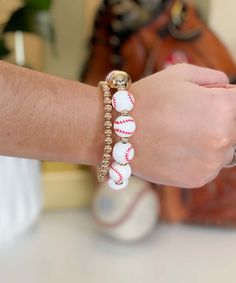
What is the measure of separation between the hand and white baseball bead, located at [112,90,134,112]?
0.02 meters

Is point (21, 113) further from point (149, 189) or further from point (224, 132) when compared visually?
point (149, 189)

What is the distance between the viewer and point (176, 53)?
892 mm

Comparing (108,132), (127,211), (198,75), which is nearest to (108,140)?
(108,132)

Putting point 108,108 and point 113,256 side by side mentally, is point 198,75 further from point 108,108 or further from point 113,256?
point 113,256

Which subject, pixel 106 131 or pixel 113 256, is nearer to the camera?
pixel 106 131

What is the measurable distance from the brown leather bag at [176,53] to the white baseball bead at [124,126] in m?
0.35

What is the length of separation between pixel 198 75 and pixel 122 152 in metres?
0.14

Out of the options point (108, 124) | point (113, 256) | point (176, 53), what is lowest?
point (113, 256)

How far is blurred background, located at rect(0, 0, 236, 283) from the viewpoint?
0.80m

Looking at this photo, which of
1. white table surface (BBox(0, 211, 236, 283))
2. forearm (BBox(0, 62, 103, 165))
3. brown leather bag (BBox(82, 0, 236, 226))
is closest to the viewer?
forearm (BBox(0, 62, 103, 165))

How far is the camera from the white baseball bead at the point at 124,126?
0.54m

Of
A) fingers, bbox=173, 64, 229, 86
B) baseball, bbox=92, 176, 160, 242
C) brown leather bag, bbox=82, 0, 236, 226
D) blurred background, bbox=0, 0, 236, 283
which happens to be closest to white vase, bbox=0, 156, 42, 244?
blurred background, bbox=0, 0, 236, 283

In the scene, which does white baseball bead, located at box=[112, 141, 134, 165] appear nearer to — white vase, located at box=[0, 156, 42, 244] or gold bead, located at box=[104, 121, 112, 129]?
gold bead, located at box=[104, 121, 112, 129]

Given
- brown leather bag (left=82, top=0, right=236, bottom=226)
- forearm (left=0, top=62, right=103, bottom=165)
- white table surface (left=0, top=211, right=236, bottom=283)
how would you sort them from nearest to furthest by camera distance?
forearm (left=0, top=62, right=103, bottom=165) < white table surface (left=0, top=211, right=236, bottom=283) < brown leather bag (left=82, top=0, right=236, bottom=226)
